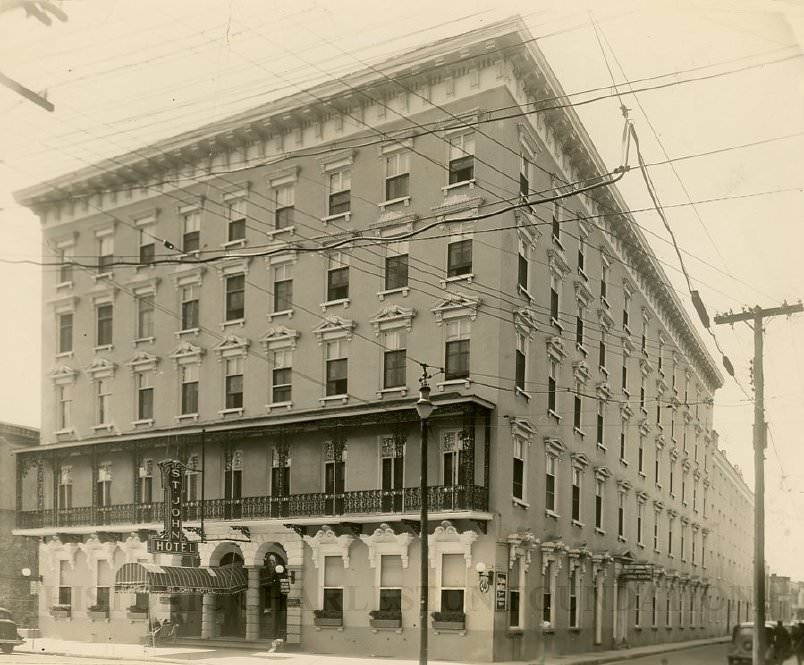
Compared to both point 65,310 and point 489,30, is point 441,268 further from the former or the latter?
point 65,310

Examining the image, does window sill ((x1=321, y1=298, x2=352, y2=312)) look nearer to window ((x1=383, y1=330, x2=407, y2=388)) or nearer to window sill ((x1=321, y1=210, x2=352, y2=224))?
window ((x1=383, y1=330, x2=407, y2=388))

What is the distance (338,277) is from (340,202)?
240cm

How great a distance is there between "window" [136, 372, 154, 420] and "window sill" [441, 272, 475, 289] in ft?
41.2

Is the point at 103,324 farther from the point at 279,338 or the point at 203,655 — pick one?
the point at 203,655

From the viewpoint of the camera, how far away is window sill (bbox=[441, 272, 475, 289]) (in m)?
28.7

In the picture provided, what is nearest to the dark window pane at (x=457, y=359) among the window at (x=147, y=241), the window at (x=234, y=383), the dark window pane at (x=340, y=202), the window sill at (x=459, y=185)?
the window sill at (x=459, y=185)

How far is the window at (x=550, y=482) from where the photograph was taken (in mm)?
31820

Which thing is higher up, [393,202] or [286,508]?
[393,202]

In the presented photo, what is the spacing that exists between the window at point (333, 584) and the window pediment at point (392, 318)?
7047 millimetres

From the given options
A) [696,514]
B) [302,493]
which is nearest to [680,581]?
[696,514]

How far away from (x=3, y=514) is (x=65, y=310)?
26.8ft

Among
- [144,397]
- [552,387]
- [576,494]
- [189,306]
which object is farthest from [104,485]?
[576,494]

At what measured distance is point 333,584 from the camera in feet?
97.9

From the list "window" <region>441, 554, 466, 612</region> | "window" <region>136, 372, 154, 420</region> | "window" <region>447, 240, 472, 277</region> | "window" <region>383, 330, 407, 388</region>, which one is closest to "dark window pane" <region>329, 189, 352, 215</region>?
"window" <region>447, 240, 472, 277</region>
